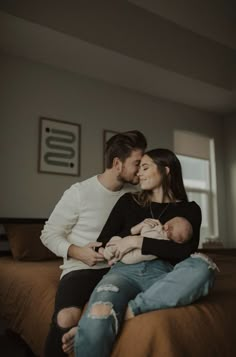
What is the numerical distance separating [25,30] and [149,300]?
101 inches

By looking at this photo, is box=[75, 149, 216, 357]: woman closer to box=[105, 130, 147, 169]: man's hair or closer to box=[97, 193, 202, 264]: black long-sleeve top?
box=[97, 193, 202, 264]: black long-sleeve top

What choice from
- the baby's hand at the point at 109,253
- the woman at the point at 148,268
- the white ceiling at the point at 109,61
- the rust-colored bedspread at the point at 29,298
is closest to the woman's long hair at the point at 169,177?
the woman at the point at 148,268

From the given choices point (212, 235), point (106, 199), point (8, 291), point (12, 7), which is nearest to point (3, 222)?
point (8, 291)

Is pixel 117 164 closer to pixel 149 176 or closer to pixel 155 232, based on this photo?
pixel 149 176

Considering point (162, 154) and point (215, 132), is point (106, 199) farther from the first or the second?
point (215, 132)

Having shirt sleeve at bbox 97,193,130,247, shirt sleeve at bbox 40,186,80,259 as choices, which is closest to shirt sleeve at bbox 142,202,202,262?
shirt sleeve at bbox 97,193,130,247

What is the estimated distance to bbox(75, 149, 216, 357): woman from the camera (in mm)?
1127

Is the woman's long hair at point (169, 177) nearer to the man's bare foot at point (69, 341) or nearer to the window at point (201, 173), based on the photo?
the man's bare foot at point (69, 341)

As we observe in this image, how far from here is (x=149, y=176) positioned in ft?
5.31

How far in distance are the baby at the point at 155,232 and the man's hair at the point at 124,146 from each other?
452 millimetres

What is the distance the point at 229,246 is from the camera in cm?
492

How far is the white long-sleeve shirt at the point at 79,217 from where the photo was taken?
170cm

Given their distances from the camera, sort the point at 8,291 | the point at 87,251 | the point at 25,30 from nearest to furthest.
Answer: the point at 87,251 < the point at 8,291 < the point at 25,30

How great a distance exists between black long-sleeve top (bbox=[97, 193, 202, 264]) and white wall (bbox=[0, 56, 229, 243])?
185 centimetres
